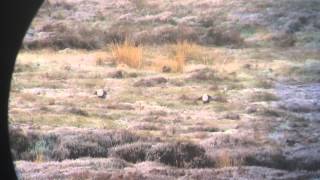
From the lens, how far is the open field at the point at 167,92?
10.3ft

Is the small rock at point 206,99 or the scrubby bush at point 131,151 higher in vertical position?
the small rock at point 206,99

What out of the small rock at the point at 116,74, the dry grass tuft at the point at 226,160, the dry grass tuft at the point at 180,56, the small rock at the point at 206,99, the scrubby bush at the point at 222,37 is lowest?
the dry grass tuft at the point at 226,160

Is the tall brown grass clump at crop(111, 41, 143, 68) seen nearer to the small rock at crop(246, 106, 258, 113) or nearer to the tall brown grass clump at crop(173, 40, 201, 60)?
the tall brown grass clump at crop(173, 40, 201, 60)

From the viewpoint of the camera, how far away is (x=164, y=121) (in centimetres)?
321

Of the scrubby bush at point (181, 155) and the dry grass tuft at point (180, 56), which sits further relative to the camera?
the dry grass tuft at point (180, 56)

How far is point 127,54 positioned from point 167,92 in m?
0.34

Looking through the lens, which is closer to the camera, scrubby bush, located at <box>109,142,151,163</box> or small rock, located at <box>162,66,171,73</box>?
scrubby bush, located at <box>109,142,151,163</box>

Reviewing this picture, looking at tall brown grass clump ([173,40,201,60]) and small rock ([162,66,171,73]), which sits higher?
tall brown grass clump ([173,40,201,60])

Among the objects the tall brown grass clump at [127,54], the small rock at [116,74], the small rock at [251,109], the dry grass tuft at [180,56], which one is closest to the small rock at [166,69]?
the dry grass tuft at [180,56]

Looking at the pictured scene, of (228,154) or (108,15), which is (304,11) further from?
(108,15)

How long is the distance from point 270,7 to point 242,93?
1.85 feet

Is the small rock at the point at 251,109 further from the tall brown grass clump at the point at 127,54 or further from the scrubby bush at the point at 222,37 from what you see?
the tall brown grass clump at the point at 127,54

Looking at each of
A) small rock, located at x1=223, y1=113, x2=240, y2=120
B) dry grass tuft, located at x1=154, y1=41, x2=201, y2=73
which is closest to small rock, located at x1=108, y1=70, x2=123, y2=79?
dry grass tuft, located at x1=154, y1=41, x2=201, y2=73

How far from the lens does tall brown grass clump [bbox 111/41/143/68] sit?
3.27 meters
